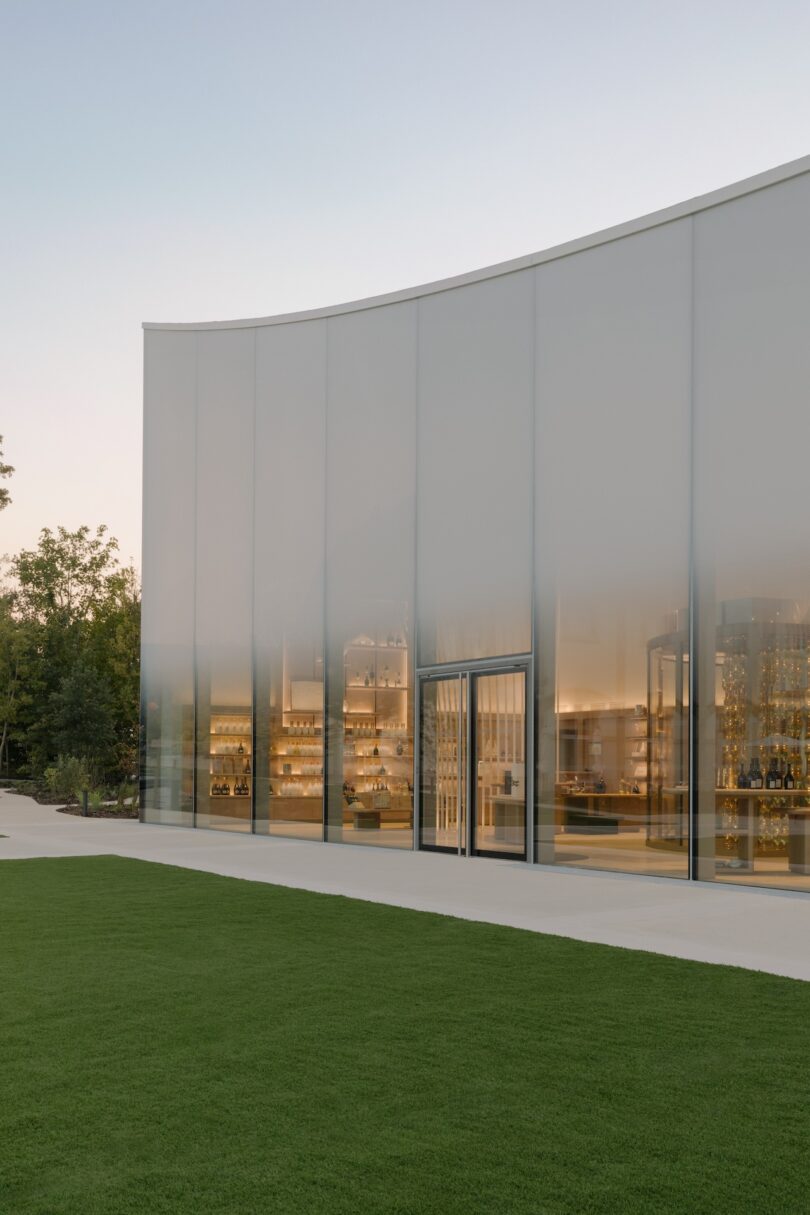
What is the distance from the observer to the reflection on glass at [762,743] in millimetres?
12977

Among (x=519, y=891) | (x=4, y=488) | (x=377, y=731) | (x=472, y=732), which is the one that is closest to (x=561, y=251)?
(x=472, y=732)

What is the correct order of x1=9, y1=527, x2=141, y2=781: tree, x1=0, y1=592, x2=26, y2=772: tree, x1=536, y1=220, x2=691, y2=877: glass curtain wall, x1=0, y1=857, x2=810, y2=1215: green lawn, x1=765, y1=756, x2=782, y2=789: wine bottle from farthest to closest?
x1=0, y1=592, x2=26, y2=772: tree, x1=9, y1=527, x2=141, y2=781: tree, x1=536, y1=220, x2=691, y2=877: glass curtain wall, x1=765, y1=756, x2=782, y2=789: wine bottle, x1=0, y1=857, x2=810, y2=1215: green lawn

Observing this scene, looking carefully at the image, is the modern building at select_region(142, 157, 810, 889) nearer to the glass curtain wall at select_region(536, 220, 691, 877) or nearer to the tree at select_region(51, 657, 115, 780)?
the glass curtain wall at select_region(536, 220, 691, 877)

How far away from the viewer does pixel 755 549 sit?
1354 centimetres

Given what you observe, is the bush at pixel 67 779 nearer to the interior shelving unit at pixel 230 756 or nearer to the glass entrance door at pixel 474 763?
the interior shelving unit at pixel 230 756

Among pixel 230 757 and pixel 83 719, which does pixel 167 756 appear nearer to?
pixel 230 757

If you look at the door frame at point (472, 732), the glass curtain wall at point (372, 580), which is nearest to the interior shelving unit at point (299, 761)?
the glass curtain wall at point (372, 580)

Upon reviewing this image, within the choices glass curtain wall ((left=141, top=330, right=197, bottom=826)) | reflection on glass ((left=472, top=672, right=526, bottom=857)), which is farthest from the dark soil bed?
reflection on glass ((left=472, top=672, right=526, bottom=857))

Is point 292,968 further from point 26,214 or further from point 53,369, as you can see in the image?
point 53,369

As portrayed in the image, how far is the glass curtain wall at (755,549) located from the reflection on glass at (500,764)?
3.23 meters

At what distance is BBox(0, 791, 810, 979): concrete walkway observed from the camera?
31.1 ft

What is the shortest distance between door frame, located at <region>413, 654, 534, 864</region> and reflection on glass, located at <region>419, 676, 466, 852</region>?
6cm

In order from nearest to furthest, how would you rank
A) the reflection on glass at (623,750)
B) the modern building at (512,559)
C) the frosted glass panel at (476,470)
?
the modern building at (512,559), the reflection on glass at (623,750), the frosted glass panel at (476,470)

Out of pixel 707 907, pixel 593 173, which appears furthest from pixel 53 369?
pixel 707 907
